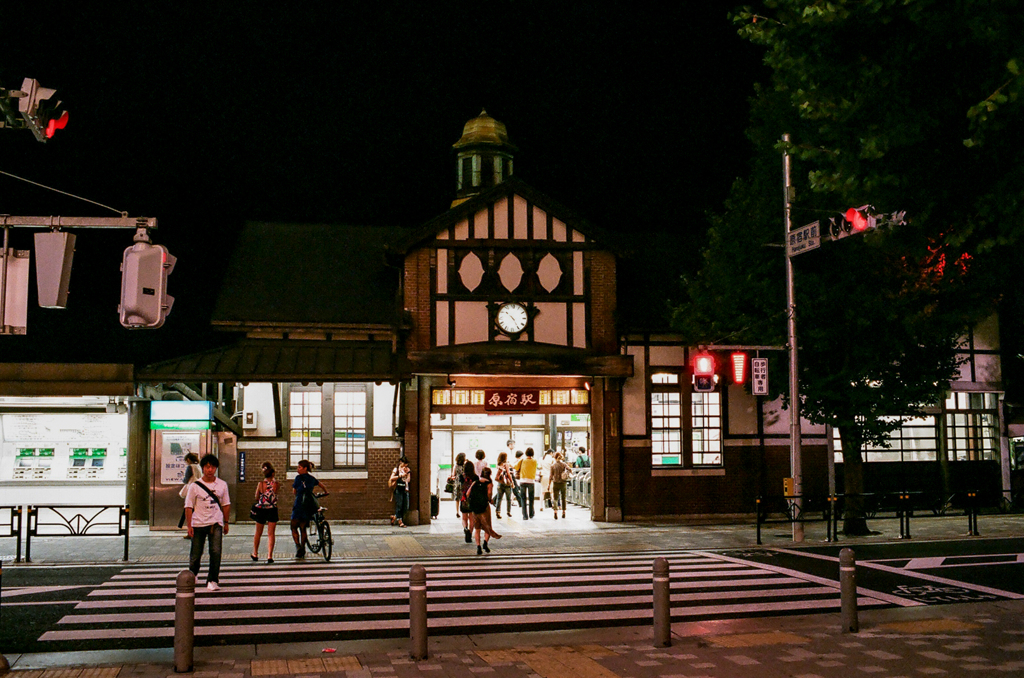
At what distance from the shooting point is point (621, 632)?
10.2 meters

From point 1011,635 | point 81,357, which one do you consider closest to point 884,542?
point 1011,635

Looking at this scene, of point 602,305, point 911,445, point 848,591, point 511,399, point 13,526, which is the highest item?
point 602,305

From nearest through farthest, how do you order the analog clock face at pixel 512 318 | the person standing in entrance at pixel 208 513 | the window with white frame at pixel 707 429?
the person standing in entrance at pixel 208 513
the analog clock face at pixel 512 318
the window with white frame at pixel 707 429

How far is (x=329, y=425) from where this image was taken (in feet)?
76.2

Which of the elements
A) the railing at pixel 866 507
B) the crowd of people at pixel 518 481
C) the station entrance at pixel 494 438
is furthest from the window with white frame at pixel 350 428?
the railing at pixel 866 507

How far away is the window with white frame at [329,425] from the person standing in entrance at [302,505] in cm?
606

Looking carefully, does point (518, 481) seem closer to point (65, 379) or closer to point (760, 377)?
point (760, 377)

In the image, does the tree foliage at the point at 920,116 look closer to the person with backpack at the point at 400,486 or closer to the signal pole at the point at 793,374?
the signal pole at the point at 793,374

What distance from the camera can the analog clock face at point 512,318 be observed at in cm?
2355

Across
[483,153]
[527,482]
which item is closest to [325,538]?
[527,482]

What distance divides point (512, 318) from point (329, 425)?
5.56m

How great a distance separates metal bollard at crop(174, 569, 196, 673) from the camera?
26.5 ft

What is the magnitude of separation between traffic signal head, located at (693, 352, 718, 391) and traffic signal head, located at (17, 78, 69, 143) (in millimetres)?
14526

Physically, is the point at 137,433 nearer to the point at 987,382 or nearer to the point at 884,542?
the point at 884,542
